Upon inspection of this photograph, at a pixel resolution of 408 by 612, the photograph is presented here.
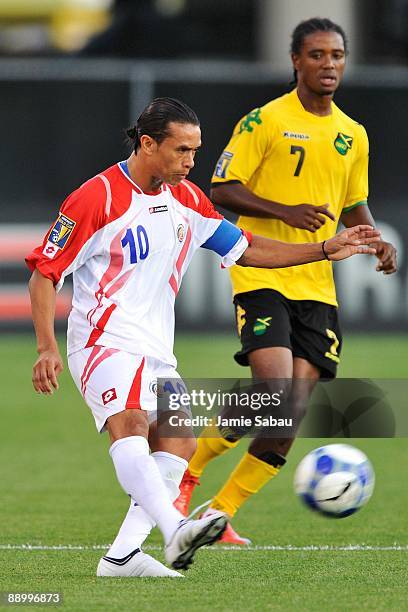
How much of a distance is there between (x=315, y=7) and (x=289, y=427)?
1427 cm

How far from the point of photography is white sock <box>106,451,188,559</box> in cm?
585

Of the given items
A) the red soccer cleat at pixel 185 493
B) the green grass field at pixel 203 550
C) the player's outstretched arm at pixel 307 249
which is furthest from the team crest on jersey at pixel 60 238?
the red soccer cleat at pixel 185 493

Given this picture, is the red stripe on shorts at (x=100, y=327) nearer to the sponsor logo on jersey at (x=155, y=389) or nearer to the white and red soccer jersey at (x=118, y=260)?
the white and red soccer jersey at (x=118, y=260)

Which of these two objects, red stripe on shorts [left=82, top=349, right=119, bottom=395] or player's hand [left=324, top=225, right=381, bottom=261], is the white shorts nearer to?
red stripe on shorts [left=82, top=349, right=119, bottom=395]

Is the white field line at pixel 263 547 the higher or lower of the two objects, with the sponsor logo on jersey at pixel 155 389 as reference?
lower

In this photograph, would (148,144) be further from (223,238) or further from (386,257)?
(386,257)

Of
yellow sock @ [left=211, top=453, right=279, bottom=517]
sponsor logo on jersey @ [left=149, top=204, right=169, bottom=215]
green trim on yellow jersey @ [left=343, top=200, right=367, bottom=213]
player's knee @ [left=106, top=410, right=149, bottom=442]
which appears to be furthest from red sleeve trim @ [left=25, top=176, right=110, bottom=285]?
green trim on yellow jersey @ [left=343, top=200, right=367, bottom=213]

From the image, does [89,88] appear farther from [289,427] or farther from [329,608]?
[329,608]

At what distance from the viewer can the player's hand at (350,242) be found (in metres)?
6.23

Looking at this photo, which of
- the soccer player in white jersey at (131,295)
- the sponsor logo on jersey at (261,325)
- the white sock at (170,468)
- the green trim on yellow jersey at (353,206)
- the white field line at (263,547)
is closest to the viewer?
the soccer player in white jersey at (131,295)

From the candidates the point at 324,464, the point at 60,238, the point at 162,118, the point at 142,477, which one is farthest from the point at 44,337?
the point at 324,464

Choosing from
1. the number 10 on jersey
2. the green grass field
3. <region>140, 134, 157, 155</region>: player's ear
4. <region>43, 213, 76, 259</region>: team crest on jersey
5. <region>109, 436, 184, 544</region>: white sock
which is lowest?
the green grass field

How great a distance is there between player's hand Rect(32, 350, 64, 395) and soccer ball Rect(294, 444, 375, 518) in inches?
59.0

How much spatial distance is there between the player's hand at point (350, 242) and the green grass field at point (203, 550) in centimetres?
137
